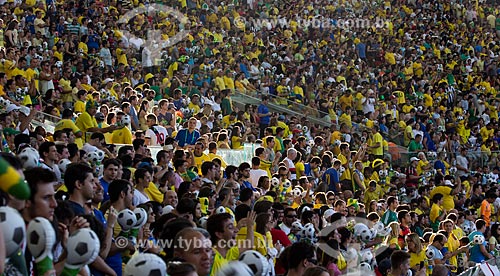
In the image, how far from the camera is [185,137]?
15.3m

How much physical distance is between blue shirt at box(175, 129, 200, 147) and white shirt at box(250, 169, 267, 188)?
4.32 ft

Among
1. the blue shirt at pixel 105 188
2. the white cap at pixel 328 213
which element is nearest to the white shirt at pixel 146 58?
the white cap at pixel 328 213

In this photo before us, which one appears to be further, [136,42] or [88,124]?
[136,42]

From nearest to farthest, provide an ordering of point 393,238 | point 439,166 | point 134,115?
point 393,238, point 134,115, point 439,166

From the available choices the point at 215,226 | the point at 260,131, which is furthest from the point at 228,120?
the point at 215,226

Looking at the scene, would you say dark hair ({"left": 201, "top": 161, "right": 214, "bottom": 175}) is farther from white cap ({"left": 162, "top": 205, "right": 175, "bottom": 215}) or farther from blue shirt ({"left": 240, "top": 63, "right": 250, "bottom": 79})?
blue shirt ({"left": 240, "top": 63, "right": 250, "bottom": 79})

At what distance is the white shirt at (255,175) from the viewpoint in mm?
14180

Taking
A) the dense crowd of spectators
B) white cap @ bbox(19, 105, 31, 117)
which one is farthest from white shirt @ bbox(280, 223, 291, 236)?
white cap @ bbox(19, 105, 31, 117)

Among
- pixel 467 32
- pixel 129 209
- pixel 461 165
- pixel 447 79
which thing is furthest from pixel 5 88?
pixel 467 32

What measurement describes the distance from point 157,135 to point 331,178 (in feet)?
10.3

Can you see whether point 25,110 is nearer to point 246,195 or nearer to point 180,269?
point 246,195

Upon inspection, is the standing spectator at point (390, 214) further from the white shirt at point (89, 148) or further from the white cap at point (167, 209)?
the white cap at point (167, 209)

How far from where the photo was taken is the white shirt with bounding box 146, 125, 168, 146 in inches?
587

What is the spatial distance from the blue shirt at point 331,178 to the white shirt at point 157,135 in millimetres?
2861
